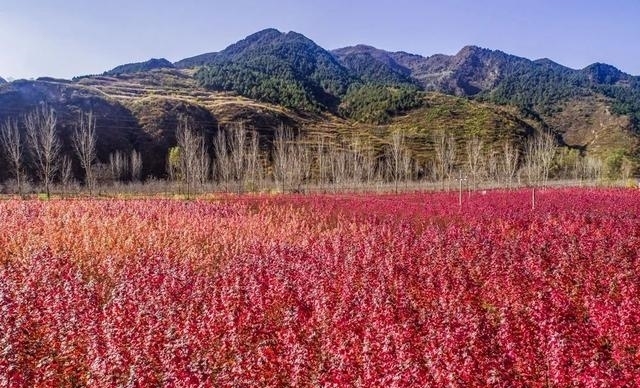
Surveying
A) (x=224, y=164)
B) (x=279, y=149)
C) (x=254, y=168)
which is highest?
(x=279, y=149)

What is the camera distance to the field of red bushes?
4465mm

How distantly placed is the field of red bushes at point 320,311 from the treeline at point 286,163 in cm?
3560

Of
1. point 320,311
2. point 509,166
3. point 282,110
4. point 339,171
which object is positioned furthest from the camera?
point 282,110

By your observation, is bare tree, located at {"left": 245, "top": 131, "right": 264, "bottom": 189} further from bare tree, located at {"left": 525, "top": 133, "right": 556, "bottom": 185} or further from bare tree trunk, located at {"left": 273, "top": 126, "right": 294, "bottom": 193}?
bare tree, located at {"left": 525, "top": 133, "right": 556, "bottom": 185}

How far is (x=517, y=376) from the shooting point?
4.68m

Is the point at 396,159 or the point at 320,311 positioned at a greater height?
the point at 396,159

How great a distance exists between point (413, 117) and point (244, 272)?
12378 cm

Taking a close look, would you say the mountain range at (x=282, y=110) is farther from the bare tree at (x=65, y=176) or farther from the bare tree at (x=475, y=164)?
the bare tree at (x=475, y=164)

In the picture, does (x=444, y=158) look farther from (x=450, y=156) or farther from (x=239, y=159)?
(x=239, y=159)

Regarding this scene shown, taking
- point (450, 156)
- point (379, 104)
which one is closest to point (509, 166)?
point (450, 156)

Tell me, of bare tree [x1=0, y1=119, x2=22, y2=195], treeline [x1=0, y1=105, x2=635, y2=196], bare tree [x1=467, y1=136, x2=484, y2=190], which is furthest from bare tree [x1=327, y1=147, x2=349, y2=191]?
bare tree [x1=0, y1=119, x2=22, y2=195]

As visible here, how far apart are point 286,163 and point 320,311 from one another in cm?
5121

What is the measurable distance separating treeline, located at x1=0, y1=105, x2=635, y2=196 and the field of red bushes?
35.6 meters

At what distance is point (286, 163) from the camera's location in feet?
187
